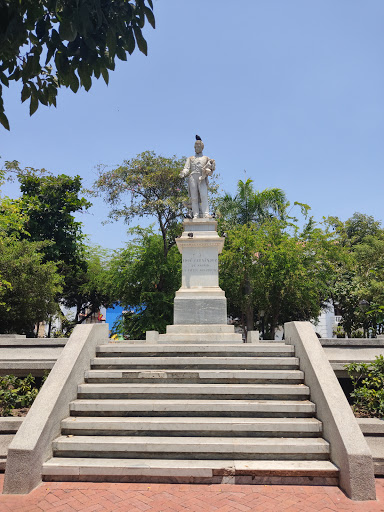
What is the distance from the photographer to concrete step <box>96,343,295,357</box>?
320 inches

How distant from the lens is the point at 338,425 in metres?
5.59

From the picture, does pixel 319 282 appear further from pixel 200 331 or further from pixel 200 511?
pixel 200 511

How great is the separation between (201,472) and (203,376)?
2.01 meters

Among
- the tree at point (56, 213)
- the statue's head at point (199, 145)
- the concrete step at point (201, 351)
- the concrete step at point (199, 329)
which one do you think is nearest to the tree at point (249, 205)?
the tree at point (56, 213)

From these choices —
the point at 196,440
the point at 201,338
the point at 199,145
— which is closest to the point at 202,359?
the point at 196,440

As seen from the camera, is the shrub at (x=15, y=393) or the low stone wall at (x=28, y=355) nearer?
the shrub at (x=15, y=393)

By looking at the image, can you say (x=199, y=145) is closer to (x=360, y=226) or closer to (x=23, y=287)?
(x=23, y=287)

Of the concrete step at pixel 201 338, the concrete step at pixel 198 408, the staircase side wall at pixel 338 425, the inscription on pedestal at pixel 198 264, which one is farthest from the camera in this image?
the inscription on pedestal at pixel 198 264

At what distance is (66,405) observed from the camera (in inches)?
259

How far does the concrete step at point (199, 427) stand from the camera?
20.2 feet

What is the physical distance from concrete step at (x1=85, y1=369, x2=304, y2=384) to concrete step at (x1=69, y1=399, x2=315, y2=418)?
587 mm

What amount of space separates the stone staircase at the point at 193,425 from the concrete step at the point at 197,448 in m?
0.01

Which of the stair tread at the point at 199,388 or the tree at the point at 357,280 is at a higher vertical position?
the tree at the point at 357,280

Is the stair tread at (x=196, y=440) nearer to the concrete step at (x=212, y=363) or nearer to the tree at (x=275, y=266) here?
the concrete step at (x=212, y=363)
